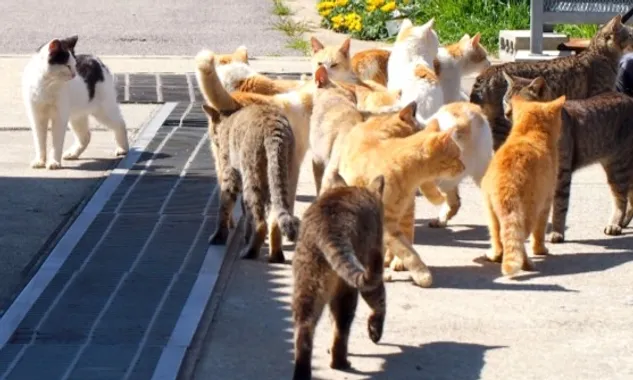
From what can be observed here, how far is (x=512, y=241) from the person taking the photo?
292 inches

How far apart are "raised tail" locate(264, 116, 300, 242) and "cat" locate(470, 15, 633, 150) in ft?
7.73

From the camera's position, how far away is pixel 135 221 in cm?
854

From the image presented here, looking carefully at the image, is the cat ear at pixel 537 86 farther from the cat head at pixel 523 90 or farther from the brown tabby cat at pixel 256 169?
the brown tabby cat at pixel 256 169

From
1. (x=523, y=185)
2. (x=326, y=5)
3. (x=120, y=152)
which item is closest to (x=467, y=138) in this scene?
(x=523, y=185)

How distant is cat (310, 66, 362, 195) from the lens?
8234mm

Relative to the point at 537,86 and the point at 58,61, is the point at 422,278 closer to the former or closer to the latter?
the point at 537,86

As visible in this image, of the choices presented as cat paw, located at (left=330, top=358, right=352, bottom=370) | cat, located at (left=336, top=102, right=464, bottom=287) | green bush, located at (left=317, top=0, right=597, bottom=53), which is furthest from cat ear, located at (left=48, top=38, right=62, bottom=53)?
green bush, located at (left=317, top=0, right=597, bottom=53)

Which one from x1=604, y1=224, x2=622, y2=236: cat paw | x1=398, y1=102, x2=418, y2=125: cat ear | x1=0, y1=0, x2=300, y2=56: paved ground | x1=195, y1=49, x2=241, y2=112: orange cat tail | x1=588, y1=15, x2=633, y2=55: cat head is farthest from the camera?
x1=0, y1=0, x2=300, y2=56: paved ground

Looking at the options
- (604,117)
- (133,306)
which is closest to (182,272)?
(133,306)

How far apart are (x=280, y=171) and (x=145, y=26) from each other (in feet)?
35.9

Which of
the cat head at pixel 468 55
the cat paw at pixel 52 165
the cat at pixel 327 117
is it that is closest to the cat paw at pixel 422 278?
the cat at pixel 327 117

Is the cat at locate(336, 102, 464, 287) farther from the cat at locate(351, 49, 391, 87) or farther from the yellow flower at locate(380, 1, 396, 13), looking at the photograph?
the yellow flower at locate(380, 1, 396, 13)

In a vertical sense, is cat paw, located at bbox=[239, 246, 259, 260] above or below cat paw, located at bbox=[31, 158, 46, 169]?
above

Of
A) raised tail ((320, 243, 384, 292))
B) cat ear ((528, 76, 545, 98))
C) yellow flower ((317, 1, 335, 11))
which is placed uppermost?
raised tail ((320, 243, 384, 292))
